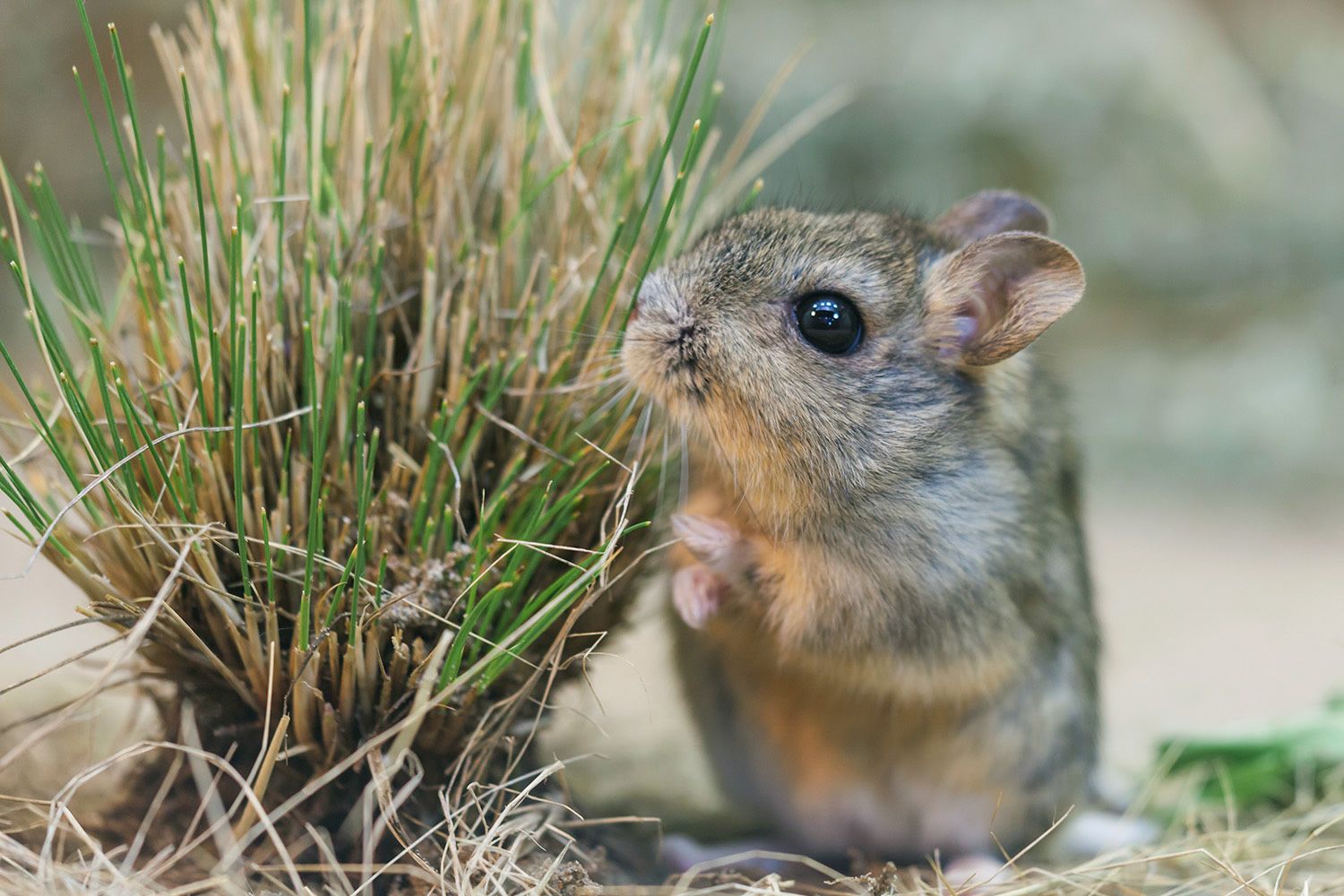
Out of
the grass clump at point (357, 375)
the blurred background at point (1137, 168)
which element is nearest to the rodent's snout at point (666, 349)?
the grass clump at point (357, 375)

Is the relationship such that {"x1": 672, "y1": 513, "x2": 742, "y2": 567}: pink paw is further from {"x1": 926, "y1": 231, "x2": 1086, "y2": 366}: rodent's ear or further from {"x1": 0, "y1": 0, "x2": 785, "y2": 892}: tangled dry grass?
{"x1": 926, "y1": 231, "x2": 1086, "y2": 366}: rodent's ear

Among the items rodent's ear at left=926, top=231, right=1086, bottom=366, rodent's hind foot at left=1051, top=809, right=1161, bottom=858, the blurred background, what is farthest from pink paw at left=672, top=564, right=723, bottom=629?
the blurred background

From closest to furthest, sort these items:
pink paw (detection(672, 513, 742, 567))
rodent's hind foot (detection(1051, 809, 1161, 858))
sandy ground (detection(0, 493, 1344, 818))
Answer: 1. pink paw (detection(672, 513, 742, 567))
2. rodent's hind foot (detection(1051, 809, 1161, 858))
3. sandy ground (detection(0, 493, 1344, 818))

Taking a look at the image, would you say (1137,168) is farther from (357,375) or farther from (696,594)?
(357,375)

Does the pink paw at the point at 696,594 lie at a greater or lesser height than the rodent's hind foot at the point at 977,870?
greater

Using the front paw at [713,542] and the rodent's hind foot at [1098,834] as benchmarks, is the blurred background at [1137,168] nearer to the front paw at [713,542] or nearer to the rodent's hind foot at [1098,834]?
the rodent's hind foot at [1098,834]

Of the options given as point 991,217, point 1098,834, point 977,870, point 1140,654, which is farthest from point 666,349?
point 1140,654
